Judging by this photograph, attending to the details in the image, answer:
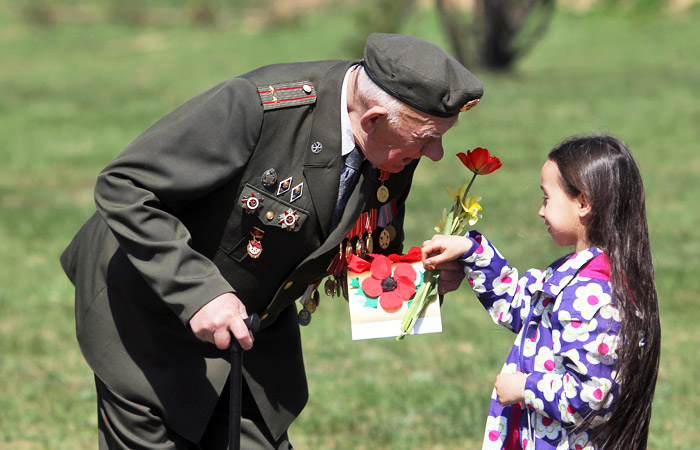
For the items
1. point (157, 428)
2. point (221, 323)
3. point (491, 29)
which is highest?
point (221, 323)

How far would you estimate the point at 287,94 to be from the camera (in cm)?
269

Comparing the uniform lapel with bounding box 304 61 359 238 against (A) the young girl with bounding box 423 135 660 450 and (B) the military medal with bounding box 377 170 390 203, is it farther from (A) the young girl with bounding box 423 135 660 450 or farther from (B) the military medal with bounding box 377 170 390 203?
(A) the young girl with bounding box 423 135 660 450

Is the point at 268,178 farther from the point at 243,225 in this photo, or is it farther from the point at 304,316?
the point at 304,316

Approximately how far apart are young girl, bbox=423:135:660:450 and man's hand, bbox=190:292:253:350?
0.64 m

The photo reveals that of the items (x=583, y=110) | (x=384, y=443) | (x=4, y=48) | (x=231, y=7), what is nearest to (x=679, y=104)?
(x=583, y=110)

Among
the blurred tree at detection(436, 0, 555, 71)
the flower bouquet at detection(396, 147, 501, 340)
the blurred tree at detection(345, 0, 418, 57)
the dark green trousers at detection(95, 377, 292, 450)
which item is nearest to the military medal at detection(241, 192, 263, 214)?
the flower bouquet at detection(396, 147, 501, 340)

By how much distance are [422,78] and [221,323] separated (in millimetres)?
871

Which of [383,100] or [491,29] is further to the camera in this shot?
[491,29]

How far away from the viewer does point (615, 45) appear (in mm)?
21906

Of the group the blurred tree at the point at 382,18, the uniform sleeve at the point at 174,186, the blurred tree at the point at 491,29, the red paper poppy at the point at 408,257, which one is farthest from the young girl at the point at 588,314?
the blurred tree at the point at 491,29

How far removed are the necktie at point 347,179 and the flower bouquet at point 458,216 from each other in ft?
0.99

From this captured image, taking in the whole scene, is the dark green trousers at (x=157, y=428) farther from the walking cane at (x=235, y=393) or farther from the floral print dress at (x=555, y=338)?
the floral print dress at (x=555, y=338)

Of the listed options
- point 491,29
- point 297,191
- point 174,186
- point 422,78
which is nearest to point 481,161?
point 422,78

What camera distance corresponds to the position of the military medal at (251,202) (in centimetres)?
268
